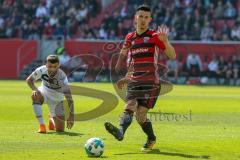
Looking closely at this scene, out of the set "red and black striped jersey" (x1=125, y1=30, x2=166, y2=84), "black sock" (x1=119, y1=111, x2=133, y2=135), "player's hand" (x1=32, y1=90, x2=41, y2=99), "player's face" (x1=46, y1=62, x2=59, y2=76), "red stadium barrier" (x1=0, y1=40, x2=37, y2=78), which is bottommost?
"red stadium barrier" (x1=0, y1=40, x2=37, y2=78)

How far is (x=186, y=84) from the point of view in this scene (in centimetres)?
4125

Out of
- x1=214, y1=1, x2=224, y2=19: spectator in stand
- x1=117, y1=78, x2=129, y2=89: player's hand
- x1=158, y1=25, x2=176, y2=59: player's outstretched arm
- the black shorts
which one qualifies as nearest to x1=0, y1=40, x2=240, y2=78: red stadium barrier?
x1=214, y1=1, x2=224, y2=19: spectator in stand

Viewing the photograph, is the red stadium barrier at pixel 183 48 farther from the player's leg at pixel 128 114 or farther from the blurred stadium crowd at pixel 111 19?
the player's leg at pixel 128 114

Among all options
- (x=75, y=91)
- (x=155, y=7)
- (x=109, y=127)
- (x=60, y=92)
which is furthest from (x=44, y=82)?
(x=155, y=7)

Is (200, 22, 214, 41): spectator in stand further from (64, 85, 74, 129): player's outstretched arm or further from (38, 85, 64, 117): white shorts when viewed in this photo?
(64, 85, 74, 129): player's outstretched arm

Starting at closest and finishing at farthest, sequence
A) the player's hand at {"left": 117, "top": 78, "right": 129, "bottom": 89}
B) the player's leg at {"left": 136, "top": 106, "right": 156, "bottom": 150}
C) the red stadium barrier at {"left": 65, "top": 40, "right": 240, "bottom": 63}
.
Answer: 1. the player's leg at {"left": 136, "top": 106, "right": 156, "bottom": 150}
2. the player's hand at {"left": 117, "top": 78, "right": 129, "bottom": 89}
3. the red stadium barrier at {"left": 65, "top": 40, "right": 240, "bottom": 63}

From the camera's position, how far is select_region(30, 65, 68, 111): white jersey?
1605cm

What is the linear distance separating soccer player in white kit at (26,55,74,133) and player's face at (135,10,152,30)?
3.74 meters

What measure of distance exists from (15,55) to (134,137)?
3153cm

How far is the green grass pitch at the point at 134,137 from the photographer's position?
12016 millimetres

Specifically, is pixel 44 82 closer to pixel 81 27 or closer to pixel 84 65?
pixel 84 65

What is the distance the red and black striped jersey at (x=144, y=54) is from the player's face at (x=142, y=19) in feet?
0.56

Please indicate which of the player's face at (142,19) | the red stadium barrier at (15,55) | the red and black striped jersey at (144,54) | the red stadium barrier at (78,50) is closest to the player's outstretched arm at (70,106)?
the red and black striped jersey at (144,54)

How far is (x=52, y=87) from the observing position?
53.2ft
